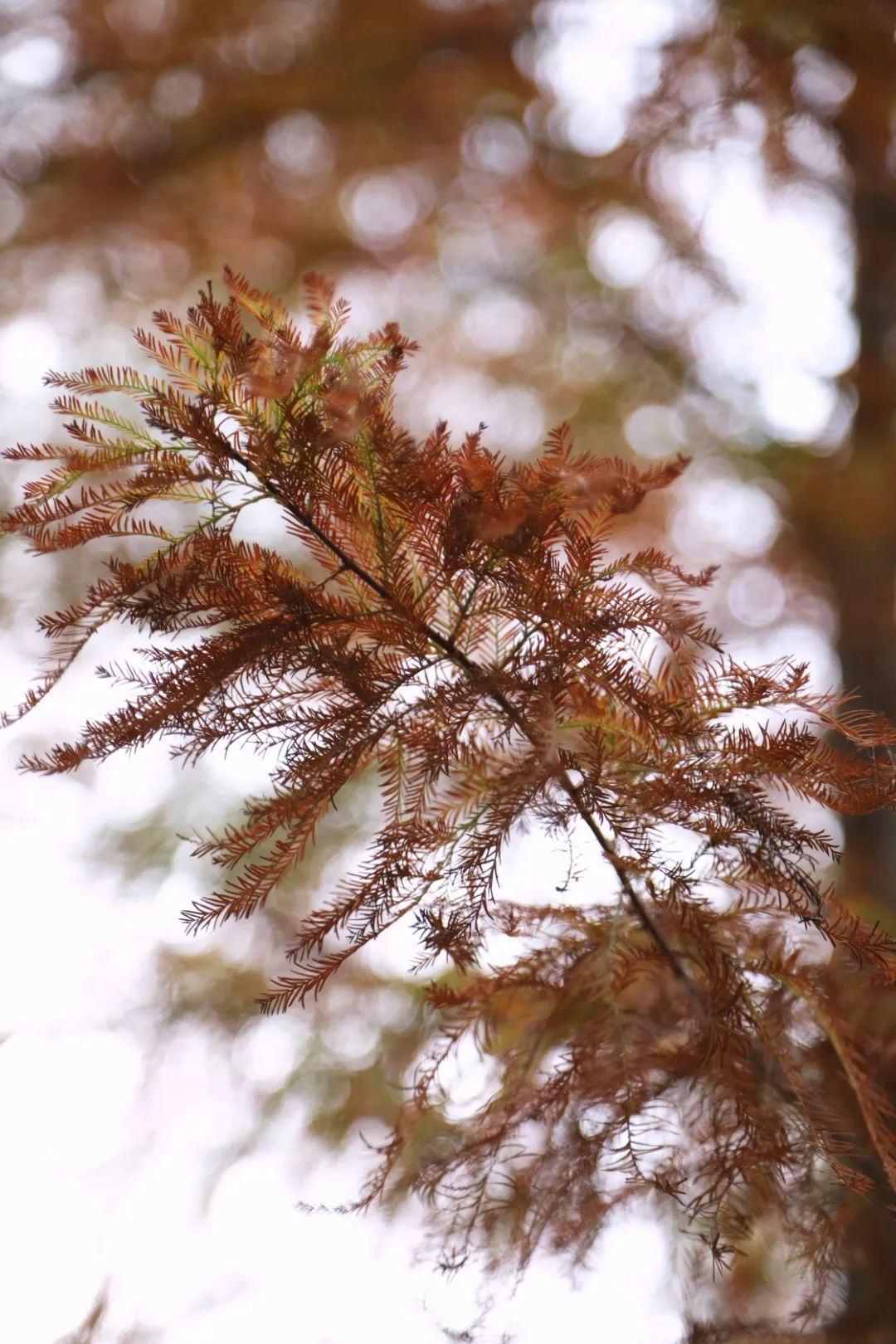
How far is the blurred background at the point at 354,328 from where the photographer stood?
123 cm

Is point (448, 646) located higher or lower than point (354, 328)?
lower

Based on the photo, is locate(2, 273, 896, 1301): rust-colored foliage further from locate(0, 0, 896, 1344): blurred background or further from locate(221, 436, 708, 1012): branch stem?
locate(0, 0, 896, 1344): blurred background

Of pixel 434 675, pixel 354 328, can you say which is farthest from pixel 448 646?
pixel 354 328

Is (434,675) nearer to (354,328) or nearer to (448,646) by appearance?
(448,646)

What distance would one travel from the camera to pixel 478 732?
666 mm

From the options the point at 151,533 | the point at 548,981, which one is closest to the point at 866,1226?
the point at 548,981

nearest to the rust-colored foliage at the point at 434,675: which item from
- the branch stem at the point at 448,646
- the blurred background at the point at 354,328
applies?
the branch stem at the point at 448,646

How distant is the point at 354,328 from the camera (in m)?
1.87

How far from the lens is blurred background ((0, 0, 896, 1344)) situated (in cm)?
123

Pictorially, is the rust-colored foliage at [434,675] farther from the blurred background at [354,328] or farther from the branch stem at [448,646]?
the blurred background at [354,328]

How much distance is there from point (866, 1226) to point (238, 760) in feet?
3.07

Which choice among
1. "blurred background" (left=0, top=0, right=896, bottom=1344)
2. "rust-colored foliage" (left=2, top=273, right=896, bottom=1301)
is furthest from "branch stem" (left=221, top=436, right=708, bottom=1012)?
"blurred background" (left=0, top=0, right=896, bottom=1344)

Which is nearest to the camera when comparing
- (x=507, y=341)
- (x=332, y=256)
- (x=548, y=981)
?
(x=548, y=981)

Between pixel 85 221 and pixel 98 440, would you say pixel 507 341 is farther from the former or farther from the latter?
pixel 98 440
